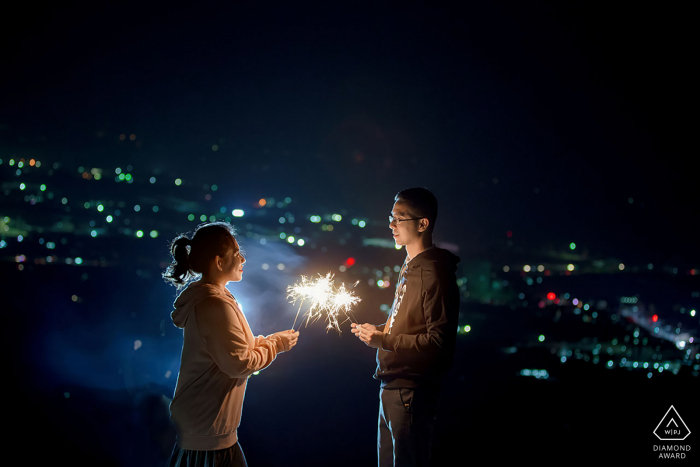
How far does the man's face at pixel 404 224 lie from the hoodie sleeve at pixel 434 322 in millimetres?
386

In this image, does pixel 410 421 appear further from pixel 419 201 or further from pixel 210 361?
pixel 419 201

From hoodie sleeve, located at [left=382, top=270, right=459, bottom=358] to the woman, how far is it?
3.55 ft

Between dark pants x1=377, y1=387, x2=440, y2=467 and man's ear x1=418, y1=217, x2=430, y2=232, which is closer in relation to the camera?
dark pants x1=377, y1=387, x2=440, y2=467

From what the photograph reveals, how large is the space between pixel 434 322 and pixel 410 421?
811mm

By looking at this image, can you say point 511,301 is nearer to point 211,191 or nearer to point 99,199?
point 211,191

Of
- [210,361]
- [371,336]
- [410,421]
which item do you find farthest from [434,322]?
[210,361]

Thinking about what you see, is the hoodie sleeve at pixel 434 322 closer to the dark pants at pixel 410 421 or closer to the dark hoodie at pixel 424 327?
the dark hoodie at pixel 424 327

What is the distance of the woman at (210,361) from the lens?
2.47 m

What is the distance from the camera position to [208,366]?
8.31 ft

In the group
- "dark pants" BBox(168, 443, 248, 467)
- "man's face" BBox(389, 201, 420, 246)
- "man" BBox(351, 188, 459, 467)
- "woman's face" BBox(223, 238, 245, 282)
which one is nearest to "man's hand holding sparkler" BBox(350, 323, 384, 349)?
"man" BBox(351, 188, 459, 467)

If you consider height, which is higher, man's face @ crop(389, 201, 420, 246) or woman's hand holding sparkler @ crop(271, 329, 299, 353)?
man's face @ crop(389, 201, 420, 246)

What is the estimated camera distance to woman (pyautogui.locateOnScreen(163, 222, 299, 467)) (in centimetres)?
247

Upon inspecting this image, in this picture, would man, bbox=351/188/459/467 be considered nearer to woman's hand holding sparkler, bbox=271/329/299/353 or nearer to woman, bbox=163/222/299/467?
woman's hand holding sparkler, bbox=271/329/299/353

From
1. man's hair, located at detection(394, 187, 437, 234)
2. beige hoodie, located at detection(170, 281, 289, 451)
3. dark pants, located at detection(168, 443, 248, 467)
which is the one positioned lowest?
dark pants, located at detection(168, 443, 248, 467)
